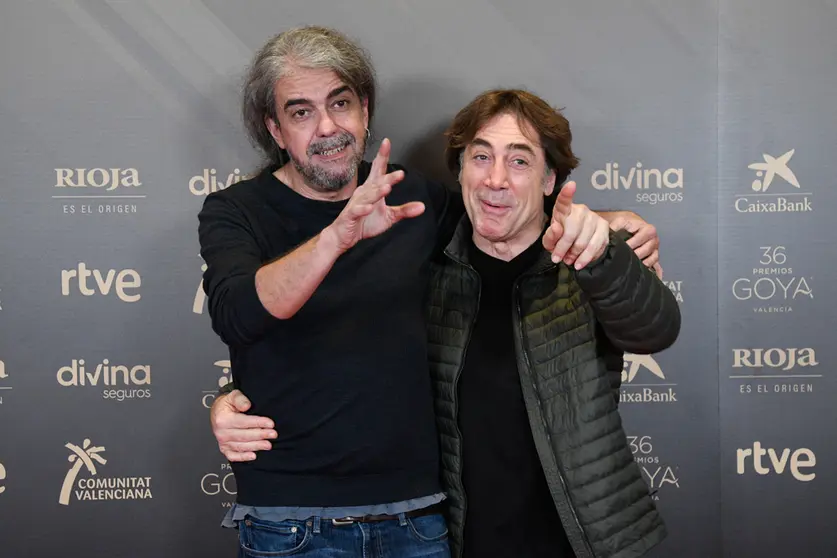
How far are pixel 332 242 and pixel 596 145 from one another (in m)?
1.36

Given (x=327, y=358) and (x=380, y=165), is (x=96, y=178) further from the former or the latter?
(x=380, y=165)

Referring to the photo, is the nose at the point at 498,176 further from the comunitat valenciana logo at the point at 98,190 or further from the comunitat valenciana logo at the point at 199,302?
the comunitat valenciana logo at the point at 98,190

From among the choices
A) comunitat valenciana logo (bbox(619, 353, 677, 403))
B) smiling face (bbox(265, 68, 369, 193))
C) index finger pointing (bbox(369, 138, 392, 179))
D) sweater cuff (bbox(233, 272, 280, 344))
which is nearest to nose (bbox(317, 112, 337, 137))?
smiling face (bbox(265, 68, 369, 193))

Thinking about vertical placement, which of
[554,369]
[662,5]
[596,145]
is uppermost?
[662,5]

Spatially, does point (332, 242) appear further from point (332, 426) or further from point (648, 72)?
point (648, 72)

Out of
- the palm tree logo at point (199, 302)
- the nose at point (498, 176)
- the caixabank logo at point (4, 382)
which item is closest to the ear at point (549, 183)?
the nose at point (498, 176)

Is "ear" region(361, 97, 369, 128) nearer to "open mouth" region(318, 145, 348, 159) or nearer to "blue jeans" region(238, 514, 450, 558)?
"open mouth" region(318, 145, 348, 159)

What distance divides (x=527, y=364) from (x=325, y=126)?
2.21 feet

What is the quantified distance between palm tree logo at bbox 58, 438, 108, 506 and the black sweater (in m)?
1.05

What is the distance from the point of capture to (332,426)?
5.76ft

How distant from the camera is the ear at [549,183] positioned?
76.5 inches

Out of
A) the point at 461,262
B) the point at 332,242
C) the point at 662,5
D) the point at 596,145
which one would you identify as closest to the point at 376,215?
the point at 332,242

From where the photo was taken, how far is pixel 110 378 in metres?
2.66

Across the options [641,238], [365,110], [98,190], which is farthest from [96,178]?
[641,238]
